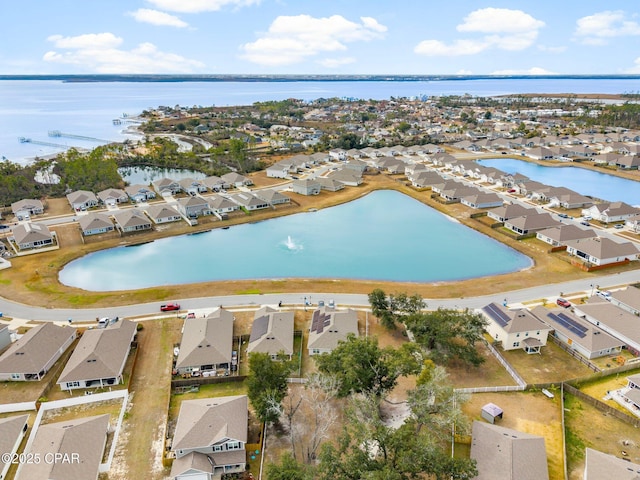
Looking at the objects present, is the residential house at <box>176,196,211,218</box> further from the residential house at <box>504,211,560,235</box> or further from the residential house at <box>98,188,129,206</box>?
the residential house at <box>504,211,560,235</box>

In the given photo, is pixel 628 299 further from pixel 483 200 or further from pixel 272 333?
pixel 272 333

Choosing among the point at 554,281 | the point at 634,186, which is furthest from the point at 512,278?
the point at 634,186

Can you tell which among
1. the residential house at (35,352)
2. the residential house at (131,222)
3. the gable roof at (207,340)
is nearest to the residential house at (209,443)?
the gable roof at (207,340)

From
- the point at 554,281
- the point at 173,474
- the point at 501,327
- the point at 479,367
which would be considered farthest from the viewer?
the point at 554,281

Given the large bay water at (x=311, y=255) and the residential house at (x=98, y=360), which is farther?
the large bay water at (x=311, y=255)

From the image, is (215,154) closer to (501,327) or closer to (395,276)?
(395,276)

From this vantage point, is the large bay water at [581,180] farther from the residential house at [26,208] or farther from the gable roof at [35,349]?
the residential house at [26,208]

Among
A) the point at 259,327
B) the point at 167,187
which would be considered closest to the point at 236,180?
the point at 167,187
